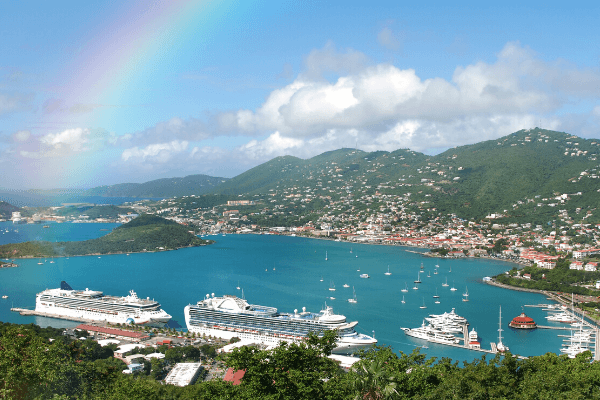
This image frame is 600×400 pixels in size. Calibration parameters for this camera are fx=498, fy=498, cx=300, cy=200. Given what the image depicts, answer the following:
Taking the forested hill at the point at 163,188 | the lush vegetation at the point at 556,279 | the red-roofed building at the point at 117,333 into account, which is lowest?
the red-roofed building at the point at 117,333

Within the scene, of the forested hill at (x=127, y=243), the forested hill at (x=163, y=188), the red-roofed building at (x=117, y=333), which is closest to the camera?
the red-roofed building at (x=117, y=333)

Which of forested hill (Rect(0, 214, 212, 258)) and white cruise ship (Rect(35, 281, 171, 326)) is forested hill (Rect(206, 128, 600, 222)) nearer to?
forested hill (Rect(0, 214, 212, 258))

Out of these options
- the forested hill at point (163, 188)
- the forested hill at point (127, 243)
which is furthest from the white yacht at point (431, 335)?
the forested hill at point (163, 188)

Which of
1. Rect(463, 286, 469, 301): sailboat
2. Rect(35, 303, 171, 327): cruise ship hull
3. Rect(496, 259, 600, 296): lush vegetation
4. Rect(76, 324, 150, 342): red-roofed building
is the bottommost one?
Rect(35, 303, 171, 327): cruise ship hull

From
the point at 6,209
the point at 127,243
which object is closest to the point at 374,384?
the point at 127,243

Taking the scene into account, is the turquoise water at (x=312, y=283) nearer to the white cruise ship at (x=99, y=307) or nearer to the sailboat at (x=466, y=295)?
the sailboat at (x=466, y=295)

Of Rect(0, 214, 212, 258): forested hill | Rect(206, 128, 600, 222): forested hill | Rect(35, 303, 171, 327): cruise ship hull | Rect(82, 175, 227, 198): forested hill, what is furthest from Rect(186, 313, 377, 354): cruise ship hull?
Rect(82, 175, 227, 198): forested hill
